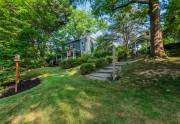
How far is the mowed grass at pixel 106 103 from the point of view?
5703 millimetres

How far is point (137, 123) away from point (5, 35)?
1451cm

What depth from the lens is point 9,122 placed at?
6195 millimetres

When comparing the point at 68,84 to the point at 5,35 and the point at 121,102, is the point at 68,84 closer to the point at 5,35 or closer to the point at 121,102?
the point at 121,102

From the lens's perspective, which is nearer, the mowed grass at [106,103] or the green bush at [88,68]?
the mowed grass at [106,103]

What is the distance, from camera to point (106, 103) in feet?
21.6

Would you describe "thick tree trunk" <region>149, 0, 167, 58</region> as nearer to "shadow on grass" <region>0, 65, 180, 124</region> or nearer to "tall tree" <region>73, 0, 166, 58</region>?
"tall tree" <region>73, 0, 166, 58</region>

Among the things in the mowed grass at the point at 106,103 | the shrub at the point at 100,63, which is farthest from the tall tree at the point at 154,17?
the mowed grass at the point at 106,103

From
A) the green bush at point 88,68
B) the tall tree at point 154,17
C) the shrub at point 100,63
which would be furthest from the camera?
the shrub at point 100,63

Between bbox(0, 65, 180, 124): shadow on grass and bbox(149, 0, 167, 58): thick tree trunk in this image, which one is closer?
bbox(0, 65, 180, 124): shadow on grass

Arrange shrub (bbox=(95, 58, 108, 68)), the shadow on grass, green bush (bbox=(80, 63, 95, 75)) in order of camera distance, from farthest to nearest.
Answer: shrub (bbox=(95, 58, 108, 68)) < green bush (bbox=(80, 63, 95, 75)) < the shadow on grass

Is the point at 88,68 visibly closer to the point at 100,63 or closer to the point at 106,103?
the point at 100,63

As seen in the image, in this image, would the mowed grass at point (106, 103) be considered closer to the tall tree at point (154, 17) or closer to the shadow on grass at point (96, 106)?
the shadow on grass at point (96, 106)

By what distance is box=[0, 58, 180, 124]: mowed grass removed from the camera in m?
5.70

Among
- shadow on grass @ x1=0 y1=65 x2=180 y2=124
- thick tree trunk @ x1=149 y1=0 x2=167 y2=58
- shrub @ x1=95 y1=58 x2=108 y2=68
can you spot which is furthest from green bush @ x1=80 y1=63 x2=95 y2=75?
shadow on grass @ x1=0 y1=65 x2=180 y2=124
